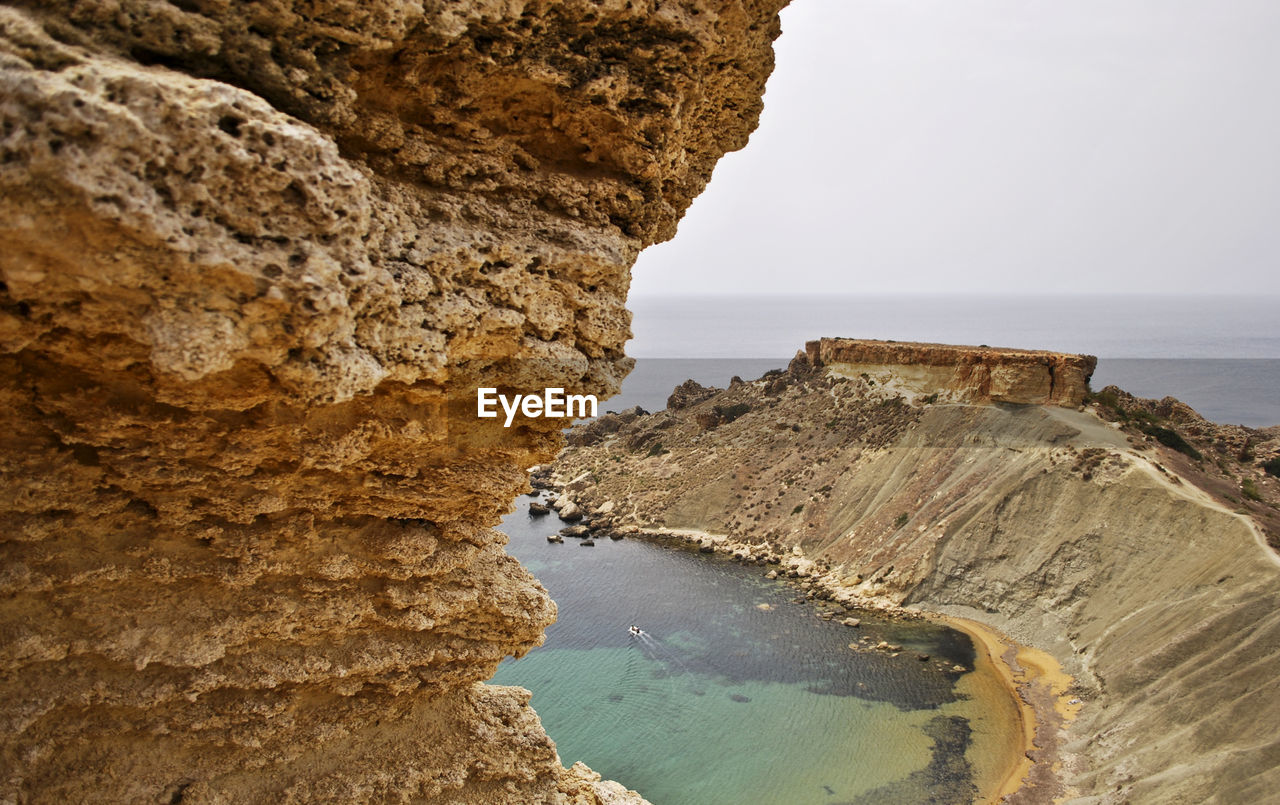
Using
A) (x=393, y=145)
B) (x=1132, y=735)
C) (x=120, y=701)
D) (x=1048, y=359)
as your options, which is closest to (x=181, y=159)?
(x=393, y=145)

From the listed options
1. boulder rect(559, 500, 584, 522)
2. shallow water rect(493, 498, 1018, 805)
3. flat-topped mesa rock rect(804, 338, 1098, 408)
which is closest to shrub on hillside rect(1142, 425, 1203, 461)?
flat-topped mesa rock rect(804, 338, 1098, 408)

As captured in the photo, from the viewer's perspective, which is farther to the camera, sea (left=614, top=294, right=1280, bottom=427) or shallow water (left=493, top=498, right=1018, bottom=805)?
sea (left=614, top=294, right=1280, bottom=427)

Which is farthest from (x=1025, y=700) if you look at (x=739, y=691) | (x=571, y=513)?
(x=571, y=513)

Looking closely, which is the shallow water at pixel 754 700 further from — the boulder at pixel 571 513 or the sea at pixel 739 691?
the boulder at pixel 571 513

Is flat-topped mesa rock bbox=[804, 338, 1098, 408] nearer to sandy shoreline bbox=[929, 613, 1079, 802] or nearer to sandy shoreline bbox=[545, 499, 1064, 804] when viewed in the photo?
sandy shoreline bbox=[545, 499, 1064, 804]

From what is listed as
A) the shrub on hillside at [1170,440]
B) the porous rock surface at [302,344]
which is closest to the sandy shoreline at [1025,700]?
the shrub on hillside at [1170,440]

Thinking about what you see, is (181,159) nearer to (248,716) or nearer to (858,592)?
(248,716)

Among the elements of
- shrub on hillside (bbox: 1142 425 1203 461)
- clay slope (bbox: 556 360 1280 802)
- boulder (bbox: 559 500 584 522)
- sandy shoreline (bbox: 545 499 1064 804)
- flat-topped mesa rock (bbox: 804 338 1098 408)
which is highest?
flat-topped mesa rock (bbox: 804 338 1098 408)
